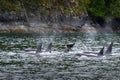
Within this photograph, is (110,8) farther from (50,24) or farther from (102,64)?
(102,64)

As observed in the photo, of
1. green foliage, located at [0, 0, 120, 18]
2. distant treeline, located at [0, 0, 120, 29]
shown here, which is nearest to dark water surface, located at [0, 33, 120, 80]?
distant treeline, located at [0, 0, 120, 29]

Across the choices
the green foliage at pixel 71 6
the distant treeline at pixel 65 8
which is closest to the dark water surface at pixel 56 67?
the distant treeline at pixel 65 8

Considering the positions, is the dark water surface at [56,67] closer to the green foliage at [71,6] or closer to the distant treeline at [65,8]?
the distant treeline at [65,8]

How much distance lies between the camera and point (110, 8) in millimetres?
165000

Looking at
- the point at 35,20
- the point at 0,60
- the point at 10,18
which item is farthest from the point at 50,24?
the point at 0,60

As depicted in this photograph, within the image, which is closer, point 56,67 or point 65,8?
point 56,67

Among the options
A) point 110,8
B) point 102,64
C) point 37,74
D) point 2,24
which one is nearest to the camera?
point 37,74

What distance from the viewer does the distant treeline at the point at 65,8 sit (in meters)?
129

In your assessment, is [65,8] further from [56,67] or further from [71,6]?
[56,67]

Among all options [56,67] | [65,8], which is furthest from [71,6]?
[56,67]

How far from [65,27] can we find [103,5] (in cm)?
3454

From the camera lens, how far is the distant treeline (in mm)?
129125

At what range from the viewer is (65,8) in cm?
14188

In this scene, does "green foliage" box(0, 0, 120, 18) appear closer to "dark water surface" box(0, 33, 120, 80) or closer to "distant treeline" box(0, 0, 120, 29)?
"distant treeline" box(0, 0, 120, 29)
